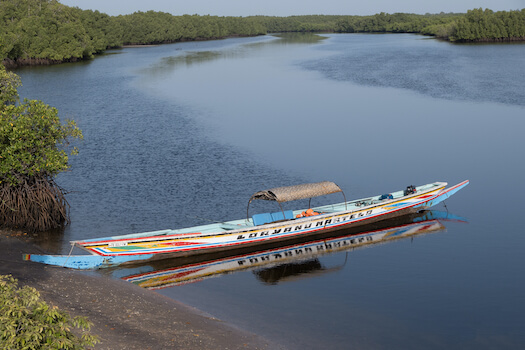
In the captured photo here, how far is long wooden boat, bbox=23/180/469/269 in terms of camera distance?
99.8 feet

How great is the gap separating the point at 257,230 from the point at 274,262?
1970 mm

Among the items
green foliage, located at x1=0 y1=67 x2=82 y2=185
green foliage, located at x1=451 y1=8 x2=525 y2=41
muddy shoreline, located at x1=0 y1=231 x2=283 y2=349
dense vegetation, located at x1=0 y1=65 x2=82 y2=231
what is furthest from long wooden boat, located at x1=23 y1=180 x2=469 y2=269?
green foliage, located at x1=451 y1=8 x2=525 y2=41

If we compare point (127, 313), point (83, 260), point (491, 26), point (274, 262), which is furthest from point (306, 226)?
point (491, 26)

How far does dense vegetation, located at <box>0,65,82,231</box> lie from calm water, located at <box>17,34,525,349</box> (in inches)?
94.7

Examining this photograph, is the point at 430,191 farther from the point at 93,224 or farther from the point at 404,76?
the point at 404,76

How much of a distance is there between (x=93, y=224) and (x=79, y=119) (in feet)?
125

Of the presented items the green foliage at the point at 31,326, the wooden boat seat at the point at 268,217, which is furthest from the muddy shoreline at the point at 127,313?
the wooden boat seat at the point at 268,217

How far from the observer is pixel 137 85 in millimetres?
102500

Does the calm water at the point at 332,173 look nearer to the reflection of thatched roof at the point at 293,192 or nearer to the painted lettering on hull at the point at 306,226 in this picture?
the painted lettering on hull at the point at 306,226

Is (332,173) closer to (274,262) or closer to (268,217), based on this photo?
(268,217)

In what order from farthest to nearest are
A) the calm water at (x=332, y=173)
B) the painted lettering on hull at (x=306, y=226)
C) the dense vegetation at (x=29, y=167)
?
the dense vegetation at (x=29, y=167) → the painted lettering on hull at (x=306, y=226) → the calm water at (x=332, y=173)

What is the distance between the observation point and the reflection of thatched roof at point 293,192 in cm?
3478

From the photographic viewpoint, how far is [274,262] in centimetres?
3300

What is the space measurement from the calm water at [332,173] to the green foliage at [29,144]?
4.33 metres
